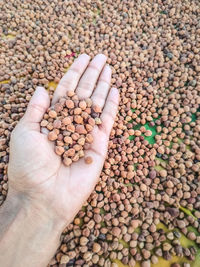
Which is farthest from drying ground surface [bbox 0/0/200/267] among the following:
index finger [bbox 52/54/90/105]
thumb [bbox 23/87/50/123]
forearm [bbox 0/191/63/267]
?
thumb [bbox 23/87/50/123]

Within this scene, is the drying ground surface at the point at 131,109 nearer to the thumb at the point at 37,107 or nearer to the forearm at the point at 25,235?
the forearm at the point at 25,235

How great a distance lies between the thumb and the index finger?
5.1 inches

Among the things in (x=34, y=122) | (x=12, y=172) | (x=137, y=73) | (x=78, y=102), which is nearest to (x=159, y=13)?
(x=137, y=73)

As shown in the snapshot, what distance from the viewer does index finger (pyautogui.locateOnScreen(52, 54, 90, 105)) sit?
68.6 inches

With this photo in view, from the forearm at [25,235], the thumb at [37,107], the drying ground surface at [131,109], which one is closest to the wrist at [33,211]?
the forearm at [25,235]

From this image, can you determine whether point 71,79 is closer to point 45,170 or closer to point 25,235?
point 45,170

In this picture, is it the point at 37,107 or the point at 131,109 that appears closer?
the point at 37,107

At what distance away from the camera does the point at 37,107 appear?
156 cm

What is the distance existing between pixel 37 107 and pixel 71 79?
389mm

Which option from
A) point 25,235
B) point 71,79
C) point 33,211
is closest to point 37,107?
point 71,79

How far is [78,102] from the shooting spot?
1.67 m

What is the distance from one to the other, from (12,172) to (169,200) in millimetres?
1046

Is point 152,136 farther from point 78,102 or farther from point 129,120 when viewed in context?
point 78,102

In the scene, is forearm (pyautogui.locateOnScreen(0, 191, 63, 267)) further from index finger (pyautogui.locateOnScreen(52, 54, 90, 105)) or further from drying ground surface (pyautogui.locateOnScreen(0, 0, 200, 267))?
index finger (pyautogui.locateOnScreen(52, 54, 90, 105))
